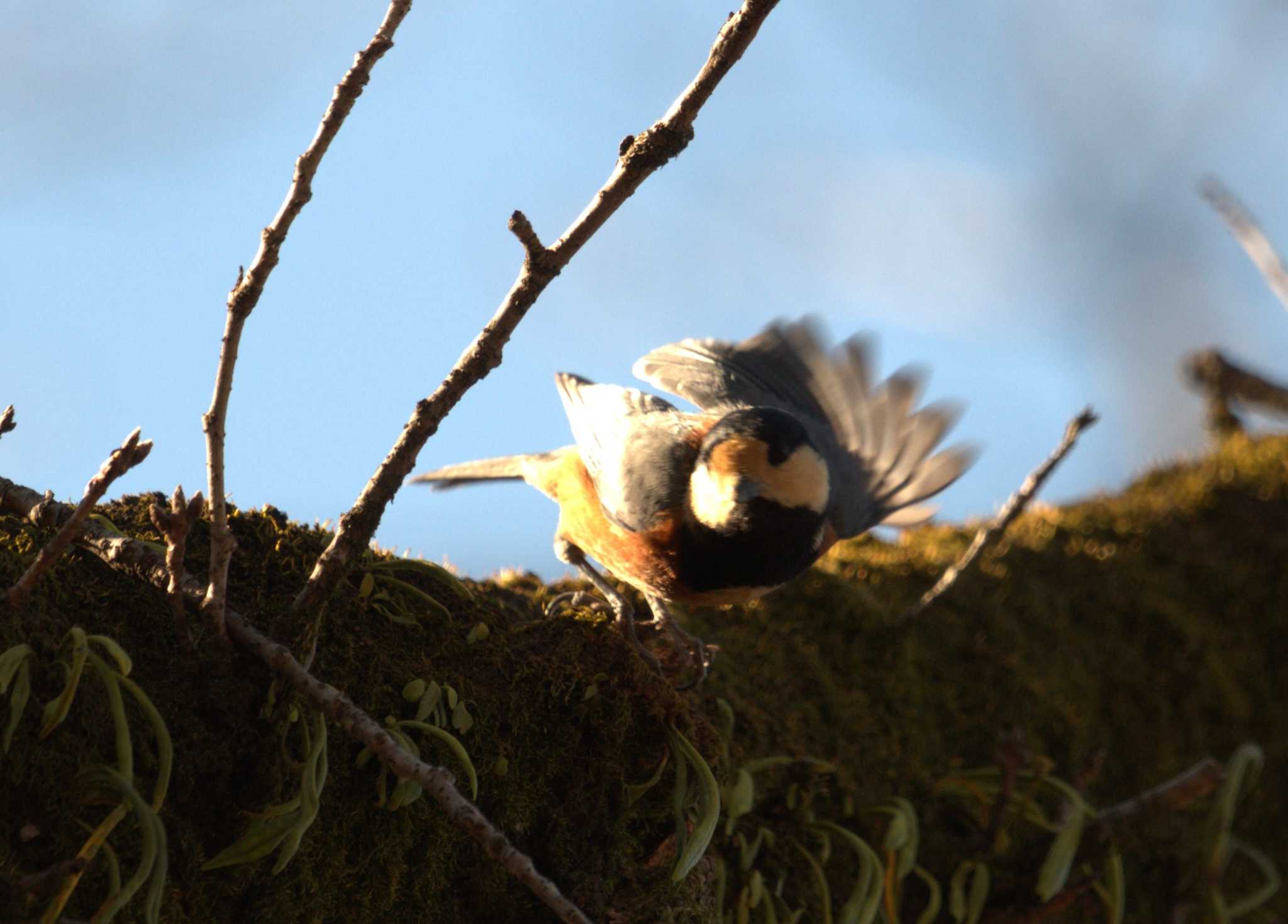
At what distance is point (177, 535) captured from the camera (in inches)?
48.8

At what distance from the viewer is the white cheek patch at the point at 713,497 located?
229cm

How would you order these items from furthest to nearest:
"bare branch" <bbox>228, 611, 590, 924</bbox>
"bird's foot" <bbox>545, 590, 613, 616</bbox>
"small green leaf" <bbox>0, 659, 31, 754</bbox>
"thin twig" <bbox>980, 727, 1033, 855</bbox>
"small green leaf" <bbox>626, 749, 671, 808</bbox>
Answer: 1. "thin twig" <bbox>980, 727, 1033, 855</bbox>
2. "bird's foot" <bbox>545, 590, 613, 616</bbox>
3. "small green leaf" <bbox>626, 749, 671, 808</bbox>
4. "bare branch" <bbox>228, 611, 590, 924</bbox>
5. "small green leaf" <bbox>0, 659, 31, 754</bbox>

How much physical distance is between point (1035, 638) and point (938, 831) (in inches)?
26.7

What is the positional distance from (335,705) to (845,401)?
1.83m

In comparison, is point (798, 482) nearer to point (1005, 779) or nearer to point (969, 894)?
point (1005, 779)

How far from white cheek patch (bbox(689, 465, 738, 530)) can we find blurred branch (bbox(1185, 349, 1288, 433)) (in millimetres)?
2658

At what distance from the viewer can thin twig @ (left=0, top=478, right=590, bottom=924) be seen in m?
1.29

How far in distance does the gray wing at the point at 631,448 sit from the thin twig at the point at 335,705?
1.10m

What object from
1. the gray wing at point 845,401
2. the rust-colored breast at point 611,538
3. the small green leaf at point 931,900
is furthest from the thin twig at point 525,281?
the gray wing at point 845,401

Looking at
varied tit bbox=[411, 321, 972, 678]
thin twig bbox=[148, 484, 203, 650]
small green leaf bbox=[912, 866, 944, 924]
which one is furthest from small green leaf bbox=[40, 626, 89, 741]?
small green leaf bbox=[912, 866, 944, 924]

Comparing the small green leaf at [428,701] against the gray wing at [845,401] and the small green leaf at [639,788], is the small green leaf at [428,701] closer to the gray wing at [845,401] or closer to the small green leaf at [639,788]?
the small green leaf at [639,788]

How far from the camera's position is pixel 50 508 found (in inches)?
54.0

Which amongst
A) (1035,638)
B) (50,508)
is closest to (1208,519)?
(1035,638)

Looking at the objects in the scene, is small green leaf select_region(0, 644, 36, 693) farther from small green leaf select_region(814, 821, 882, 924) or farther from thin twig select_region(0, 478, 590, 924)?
small green leaf select_region(814, 821, 882, 924)
